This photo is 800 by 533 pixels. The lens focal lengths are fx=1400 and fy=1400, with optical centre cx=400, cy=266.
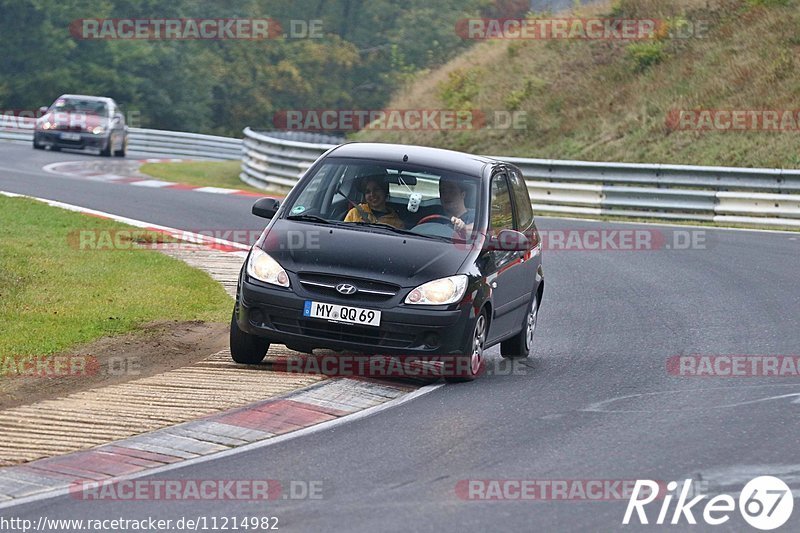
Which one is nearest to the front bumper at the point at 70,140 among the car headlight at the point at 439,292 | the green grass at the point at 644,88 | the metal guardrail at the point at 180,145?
the green grass at the point at 644,88

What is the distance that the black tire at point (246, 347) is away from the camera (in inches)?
406

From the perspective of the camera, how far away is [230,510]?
21.5 ft

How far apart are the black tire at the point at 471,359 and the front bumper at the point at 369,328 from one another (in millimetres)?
109

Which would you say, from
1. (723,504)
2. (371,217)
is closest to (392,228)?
(371,217)

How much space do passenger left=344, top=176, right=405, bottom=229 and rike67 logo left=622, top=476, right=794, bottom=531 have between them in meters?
3.91

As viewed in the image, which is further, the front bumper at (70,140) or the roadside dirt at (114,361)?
the front bumper at (70,140)

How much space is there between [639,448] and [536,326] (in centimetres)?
534

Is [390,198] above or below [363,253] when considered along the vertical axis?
above

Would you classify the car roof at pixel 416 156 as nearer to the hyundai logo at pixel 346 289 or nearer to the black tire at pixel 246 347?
the hyundai logo at pixel 346 289

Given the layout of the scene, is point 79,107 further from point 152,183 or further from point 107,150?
point 152,183

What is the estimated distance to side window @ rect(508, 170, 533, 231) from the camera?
11812 mm

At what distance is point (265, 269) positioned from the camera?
10.1 metres

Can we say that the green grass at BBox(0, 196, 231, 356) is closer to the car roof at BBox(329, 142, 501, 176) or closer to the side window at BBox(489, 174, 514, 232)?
the car roof at BBox(329, 142, 501, 176)

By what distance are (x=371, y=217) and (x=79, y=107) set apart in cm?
2878
